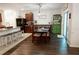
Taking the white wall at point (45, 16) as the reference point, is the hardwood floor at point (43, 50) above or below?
below

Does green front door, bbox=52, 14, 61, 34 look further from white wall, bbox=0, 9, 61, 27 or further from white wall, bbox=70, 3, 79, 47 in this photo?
white wall, bbox=70, 3, 79, 47

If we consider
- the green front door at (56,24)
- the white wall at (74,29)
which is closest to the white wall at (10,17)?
the green front door at (56,24)

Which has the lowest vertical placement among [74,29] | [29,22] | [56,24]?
[74,29]

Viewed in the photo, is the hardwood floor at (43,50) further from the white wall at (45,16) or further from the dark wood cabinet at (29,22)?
the white wall at (45,16)

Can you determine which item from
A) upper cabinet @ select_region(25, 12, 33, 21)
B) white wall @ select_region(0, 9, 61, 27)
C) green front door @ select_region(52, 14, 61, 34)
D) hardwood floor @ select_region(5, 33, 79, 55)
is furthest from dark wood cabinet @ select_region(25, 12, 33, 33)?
hardwood floor @ select_region(5, 33, 79, 55)

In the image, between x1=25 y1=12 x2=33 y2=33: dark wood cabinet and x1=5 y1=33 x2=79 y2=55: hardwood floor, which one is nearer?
x1=5 y1=33 x2=79 y2=55: hardwood floor

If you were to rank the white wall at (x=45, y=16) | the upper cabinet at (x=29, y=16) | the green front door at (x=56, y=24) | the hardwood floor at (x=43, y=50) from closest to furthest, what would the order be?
the hardwood floor at (x=43, y=50) → the green front door at (x=56, y=24) → the white wall at (x=45, y=16) → the upper cabinet at (x=29, y=16)

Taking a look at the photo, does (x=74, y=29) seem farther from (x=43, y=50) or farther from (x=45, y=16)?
(x=45, y=16)

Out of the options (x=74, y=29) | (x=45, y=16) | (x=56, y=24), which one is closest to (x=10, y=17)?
(x=45, y=16)

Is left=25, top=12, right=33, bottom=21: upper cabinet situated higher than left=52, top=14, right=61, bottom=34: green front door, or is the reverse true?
left=25, top=12, right=33, bottom=21: upper cabinet

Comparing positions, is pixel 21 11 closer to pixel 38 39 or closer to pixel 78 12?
pixel 38 39

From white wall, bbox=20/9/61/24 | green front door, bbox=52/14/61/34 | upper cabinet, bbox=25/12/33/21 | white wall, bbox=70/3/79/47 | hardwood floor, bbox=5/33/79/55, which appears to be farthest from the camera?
upper cabinet, bbox=25/12/33/21

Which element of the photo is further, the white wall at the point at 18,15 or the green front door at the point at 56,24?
the white wall at the point at 18,15
